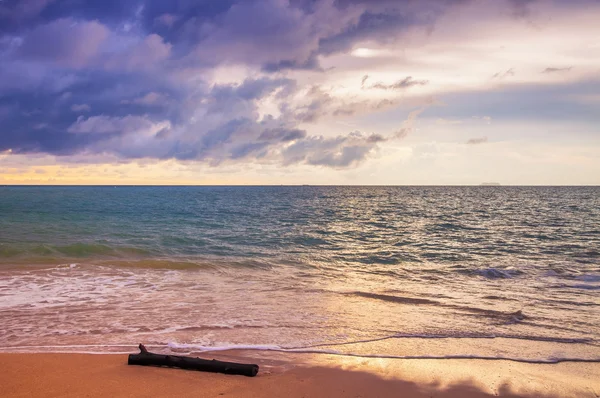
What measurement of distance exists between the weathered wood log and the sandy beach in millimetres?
114

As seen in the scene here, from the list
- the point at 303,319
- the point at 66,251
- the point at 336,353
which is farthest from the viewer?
the point at 66,251

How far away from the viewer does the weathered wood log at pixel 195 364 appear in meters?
6.66

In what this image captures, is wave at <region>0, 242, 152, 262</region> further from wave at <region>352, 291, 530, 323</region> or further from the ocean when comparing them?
wave at <region>352, 291, 530, 323</region>

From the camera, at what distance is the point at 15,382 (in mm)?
6328

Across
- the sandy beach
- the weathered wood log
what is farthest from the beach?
the weathered wood log

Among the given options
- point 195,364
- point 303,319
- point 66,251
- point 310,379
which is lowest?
point 66,251

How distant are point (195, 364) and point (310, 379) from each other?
1884 mm

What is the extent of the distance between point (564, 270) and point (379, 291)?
10.1 m

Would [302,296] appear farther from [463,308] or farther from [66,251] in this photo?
[66,251]

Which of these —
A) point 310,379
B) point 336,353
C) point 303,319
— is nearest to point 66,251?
point 303,319

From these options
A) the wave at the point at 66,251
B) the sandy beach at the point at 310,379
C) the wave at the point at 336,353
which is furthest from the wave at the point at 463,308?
the wave at the point at 66,251

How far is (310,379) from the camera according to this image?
6711 mm

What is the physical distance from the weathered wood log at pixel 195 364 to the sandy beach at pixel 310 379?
0.11 meters

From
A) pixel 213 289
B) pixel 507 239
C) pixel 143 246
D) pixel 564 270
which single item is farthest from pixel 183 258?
pixel 507 239
